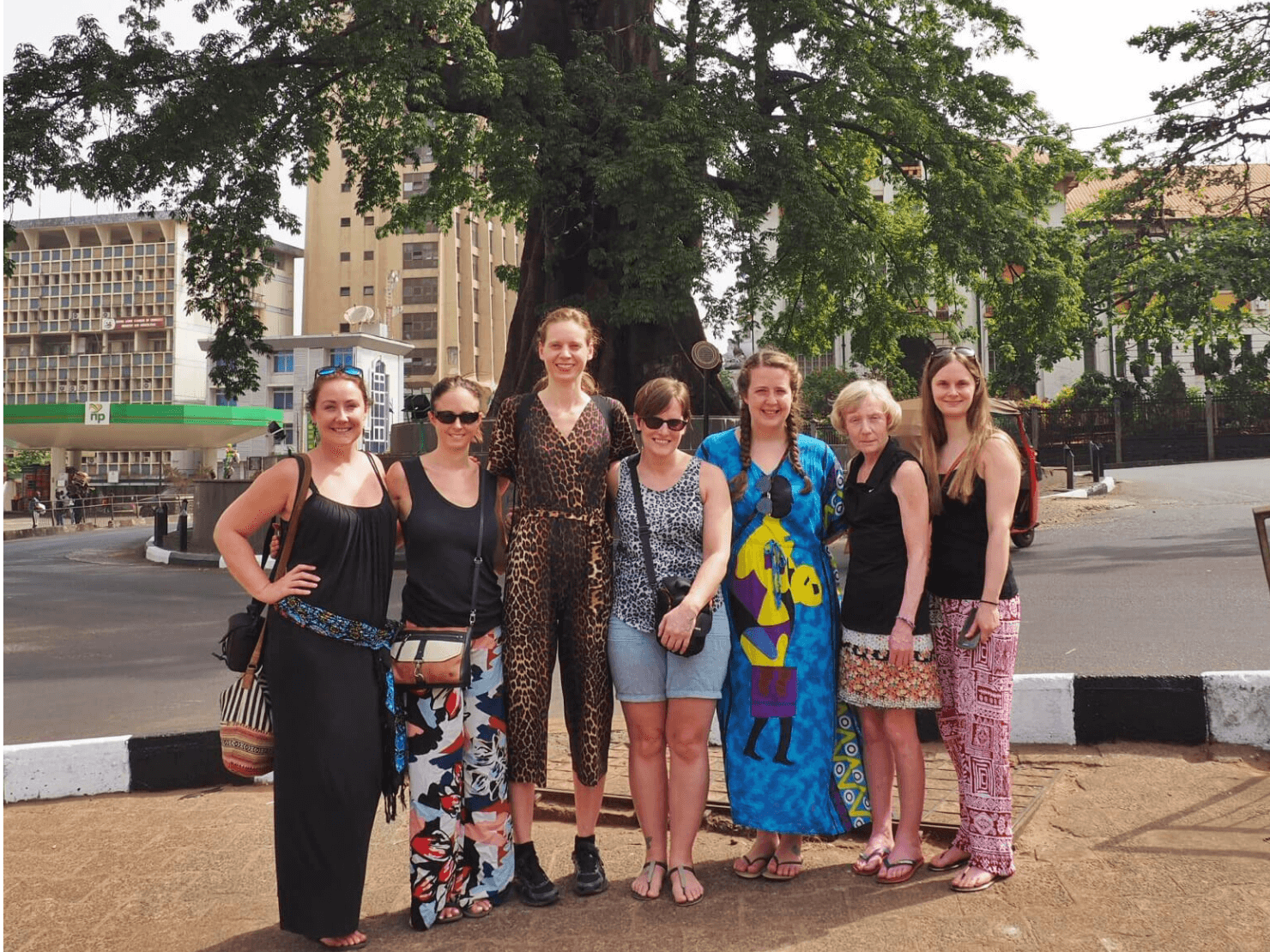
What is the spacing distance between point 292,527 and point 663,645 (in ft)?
4.02

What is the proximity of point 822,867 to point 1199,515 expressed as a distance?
15.0 m

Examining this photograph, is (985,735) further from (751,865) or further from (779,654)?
(751,865)

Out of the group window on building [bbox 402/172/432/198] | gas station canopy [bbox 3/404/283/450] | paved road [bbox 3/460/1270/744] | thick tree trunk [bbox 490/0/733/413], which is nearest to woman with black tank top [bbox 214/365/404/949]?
paved road [bbox 3/460/1270/744]

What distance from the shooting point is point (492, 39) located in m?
16.0

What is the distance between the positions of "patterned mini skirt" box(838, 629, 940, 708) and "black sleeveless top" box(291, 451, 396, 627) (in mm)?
1608

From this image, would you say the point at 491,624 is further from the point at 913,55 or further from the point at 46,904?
the point at 913,55

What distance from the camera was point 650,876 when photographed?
3465 mm

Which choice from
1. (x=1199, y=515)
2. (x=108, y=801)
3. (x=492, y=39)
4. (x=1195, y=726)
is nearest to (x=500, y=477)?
(x=108, y=801)

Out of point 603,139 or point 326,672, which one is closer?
point 326,672

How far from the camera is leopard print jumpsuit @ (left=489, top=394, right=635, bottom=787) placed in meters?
3.44

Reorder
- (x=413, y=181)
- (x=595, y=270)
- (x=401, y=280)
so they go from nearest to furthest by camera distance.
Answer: (x=595, y=270)
(x=413, y=181)
(x=401, y=280)

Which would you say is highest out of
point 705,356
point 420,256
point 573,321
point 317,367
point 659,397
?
point 420,256

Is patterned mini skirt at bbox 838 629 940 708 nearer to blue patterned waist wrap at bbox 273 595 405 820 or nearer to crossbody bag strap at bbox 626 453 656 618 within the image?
crossbody bag strap at bbox 626 453 656 618

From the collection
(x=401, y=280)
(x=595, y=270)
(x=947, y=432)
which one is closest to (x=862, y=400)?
(x=947, y=432)
